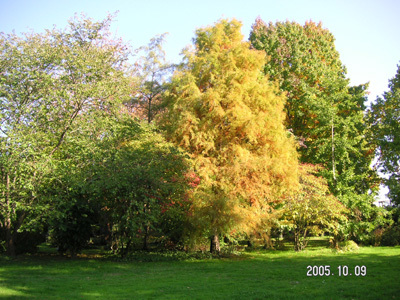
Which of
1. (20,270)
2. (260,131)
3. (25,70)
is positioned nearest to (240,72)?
(260,131)

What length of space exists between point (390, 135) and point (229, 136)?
35.3 feet

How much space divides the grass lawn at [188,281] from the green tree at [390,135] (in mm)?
9067

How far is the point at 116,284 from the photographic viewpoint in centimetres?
864

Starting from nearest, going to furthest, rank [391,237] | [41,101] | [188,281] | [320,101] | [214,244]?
1. [188,281]
2. [41,101]
3. [214,244]
4. [391,237]
5. [320,101]

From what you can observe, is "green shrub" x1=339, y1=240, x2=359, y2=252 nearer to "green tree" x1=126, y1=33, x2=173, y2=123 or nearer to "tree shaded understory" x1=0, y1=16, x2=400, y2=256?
"tree shaded understory" x1=0, y1=16, x2=400, y2=256

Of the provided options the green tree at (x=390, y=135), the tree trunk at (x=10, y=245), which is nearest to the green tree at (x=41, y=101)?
the tree trunk at (x=10, y=245)

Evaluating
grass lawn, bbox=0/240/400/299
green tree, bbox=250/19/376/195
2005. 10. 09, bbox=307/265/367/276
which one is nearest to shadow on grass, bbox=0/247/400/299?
grass lawn, bbox=0/240/400/299

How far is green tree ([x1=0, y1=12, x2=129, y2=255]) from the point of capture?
11773 mm

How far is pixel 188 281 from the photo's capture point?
903 cm

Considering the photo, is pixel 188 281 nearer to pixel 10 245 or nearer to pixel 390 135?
pixel 10 245

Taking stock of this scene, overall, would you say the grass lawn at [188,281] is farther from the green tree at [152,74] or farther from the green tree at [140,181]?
the green tree at [152,74]

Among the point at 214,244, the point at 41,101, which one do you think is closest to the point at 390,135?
the point at 214,244

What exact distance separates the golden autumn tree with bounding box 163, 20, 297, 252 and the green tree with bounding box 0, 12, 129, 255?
3.44 m

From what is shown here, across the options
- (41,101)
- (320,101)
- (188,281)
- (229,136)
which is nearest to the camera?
(188,281)
